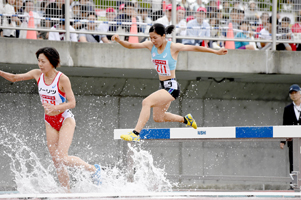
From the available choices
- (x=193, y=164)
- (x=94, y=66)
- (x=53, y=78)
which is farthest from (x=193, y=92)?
(x=53, y=78)

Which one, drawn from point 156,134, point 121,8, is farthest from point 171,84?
point 121,8

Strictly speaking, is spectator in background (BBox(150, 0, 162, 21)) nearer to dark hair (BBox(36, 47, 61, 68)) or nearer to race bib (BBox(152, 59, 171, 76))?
race bib (BBox(152, 59, 171, 76))

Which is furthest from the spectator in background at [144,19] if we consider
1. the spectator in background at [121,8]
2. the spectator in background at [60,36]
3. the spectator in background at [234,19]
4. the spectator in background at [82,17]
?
the spectator in background at [234,19]

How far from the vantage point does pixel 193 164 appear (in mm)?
11969

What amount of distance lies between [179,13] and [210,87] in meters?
2.96

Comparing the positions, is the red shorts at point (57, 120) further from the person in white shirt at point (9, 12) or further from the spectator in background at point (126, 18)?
the spectator in background at point (126, 18)

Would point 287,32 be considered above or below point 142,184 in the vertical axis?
above

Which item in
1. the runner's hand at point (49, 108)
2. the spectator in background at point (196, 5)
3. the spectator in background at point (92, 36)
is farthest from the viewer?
the spectator in background at point (196, 5)

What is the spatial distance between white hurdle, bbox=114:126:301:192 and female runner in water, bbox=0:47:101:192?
3.91 ft

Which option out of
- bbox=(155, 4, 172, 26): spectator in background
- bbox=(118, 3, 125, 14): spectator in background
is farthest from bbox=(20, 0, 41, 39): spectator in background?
bbox=(155, 4, 172, 26): spectator in background

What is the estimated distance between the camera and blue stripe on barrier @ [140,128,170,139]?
645 centimetres

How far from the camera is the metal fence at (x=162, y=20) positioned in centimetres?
925

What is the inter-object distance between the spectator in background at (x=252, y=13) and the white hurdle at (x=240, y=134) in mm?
4679

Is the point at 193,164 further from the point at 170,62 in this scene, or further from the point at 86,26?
the point at 170,62
